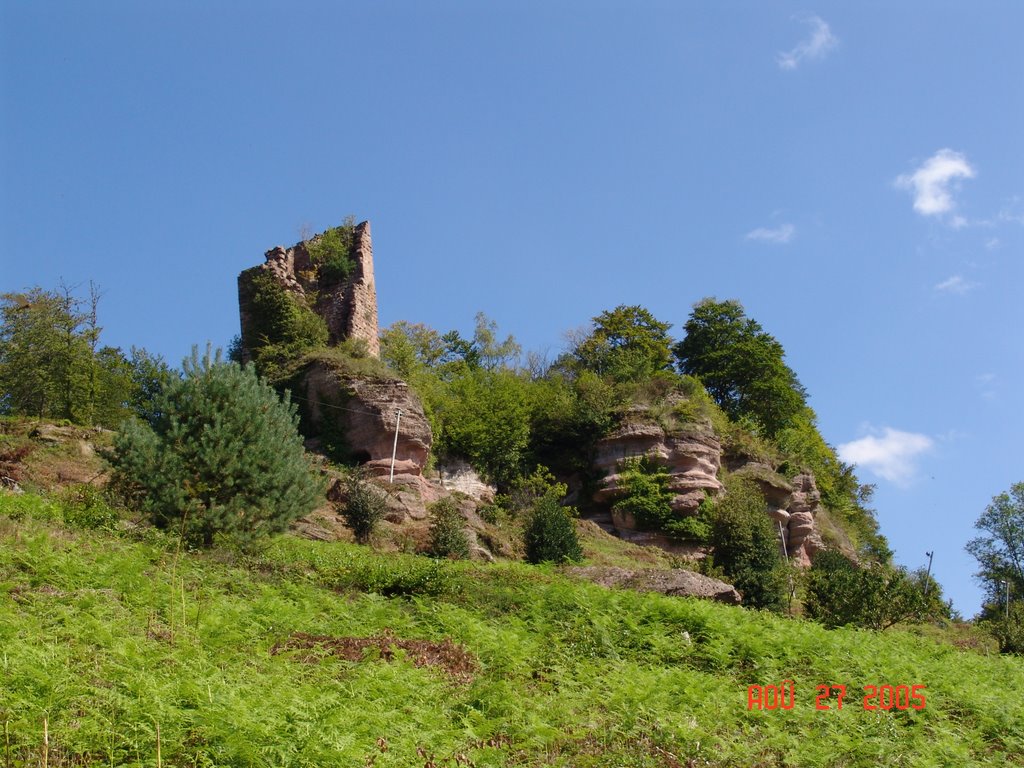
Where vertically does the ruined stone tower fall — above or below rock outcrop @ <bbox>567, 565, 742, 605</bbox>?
above

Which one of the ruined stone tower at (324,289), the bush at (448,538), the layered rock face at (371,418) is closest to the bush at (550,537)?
the bush at (448,538)

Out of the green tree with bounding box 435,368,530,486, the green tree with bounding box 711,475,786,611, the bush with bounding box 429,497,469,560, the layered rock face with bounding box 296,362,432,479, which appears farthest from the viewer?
the green tree with bounding box 435,368,530,486

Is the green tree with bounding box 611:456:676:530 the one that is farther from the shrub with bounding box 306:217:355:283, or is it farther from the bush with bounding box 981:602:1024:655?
the shrub with bounding box 306:217:355:283

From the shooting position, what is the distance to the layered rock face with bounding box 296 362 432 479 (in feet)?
92.1

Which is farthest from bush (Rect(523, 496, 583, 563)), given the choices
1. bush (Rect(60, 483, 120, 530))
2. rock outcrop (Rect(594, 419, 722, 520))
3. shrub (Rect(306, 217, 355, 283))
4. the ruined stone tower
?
shrub (Rect(306, 217, 355, 283))

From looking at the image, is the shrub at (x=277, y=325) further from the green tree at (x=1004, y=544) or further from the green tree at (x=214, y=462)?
the green tree at (x=1004, y=544)

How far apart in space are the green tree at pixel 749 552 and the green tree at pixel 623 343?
567 inches

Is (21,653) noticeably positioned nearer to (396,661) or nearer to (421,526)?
(396,661)

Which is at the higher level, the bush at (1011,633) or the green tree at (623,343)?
the green tree at (623,343)

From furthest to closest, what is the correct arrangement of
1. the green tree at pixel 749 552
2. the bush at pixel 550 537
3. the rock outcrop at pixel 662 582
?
1. the bush at pixel 550 537
2. the green tree at pixel 749 552
3. the rock outcrop at pixel 662 582

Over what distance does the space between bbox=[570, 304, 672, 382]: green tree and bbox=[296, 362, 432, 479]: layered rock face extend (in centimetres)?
1326

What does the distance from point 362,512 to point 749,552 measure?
32.6ft

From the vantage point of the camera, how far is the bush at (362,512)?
22.1m

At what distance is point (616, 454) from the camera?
32438 mm
